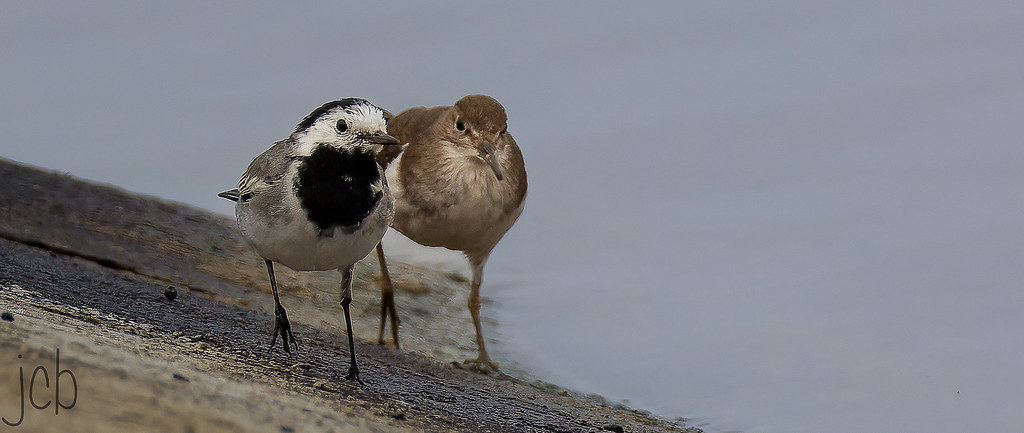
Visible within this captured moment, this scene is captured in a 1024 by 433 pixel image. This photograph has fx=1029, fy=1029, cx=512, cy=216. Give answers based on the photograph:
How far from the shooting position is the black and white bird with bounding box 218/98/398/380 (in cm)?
452

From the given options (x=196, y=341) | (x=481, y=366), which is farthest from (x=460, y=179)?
(x=196, y=341)

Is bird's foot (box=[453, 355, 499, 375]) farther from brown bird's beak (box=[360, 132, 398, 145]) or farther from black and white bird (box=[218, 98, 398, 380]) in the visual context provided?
brown bird's beak (box=[360, 132, 398, 145])

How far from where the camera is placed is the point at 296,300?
8484 millimetres

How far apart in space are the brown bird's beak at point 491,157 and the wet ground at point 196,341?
4.28 feet

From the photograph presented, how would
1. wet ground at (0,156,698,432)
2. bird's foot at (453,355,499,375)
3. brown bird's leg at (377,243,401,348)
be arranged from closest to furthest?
wet ground at (0,156,698,432) → bird's foot at (453,355,499,375) → brown bird's leg at (377,243,401,348)

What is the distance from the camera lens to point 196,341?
5.36 m

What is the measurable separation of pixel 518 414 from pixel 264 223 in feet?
5.75

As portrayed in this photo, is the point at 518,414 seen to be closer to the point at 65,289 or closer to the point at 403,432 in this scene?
the point at 403,432

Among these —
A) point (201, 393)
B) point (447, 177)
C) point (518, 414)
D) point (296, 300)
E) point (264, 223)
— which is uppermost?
point (447, 177)

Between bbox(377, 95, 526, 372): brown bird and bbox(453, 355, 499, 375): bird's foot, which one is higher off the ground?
bbox(377, 95, 526, 372): brown bird

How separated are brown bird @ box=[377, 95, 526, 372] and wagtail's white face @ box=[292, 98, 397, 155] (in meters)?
2.01

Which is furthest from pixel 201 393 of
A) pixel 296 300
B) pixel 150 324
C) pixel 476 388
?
pixel 296 300

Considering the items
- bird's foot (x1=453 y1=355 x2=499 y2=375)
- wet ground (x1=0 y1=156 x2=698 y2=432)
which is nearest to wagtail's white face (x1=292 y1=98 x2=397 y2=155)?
wet ground (x1=0 y1=156 x2=698 y2=432)

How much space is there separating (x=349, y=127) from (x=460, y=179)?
7.24 feet
